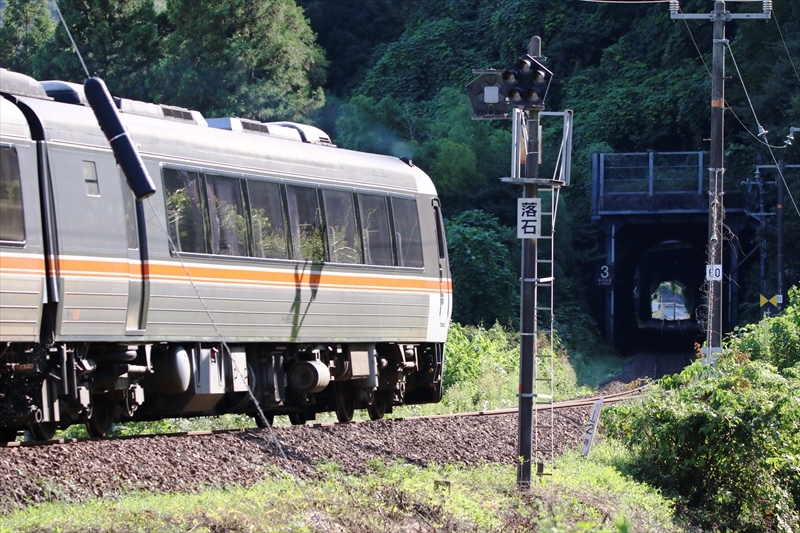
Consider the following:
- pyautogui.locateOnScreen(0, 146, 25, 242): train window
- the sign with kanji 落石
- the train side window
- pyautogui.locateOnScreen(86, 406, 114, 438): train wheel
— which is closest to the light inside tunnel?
the train side window

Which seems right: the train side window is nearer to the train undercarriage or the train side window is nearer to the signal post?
the train undercarriage

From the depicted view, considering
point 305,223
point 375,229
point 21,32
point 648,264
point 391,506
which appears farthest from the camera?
point 648,264

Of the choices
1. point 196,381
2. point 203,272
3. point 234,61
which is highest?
point 234,61

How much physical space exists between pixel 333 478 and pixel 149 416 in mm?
2954

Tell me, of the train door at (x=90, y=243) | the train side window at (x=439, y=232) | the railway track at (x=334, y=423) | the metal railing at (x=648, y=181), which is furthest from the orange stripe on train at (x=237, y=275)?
the metal railing at (x=648, y=181)

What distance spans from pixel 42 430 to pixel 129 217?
7.24 ft

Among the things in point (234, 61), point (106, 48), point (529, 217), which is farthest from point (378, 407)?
point (106, 48)

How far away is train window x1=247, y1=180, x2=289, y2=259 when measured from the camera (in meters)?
13.0

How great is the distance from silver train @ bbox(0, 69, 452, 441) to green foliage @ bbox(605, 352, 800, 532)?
139 inches

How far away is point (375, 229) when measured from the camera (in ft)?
49.2

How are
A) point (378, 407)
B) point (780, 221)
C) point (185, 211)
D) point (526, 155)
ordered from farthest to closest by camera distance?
point (780, 221), point (378, 407), point (185, 211), point (526, 155)

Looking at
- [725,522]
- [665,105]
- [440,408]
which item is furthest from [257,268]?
[665,105]

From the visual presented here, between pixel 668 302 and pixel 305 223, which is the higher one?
pixel 305 223

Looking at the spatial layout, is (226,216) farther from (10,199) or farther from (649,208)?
(649,208)
